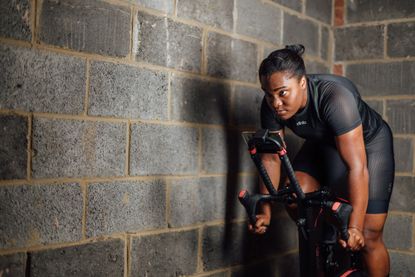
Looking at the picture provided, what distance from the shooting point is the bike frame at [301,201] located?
222cm

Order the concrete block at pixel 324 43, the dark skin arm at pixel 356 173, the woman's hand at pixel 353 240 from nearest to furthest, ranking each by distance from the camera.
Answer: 1. the woman's hand at pixel 353 240
2. the dark skin arm at pixel 356 173
3. the concrete block at pixel 324 43

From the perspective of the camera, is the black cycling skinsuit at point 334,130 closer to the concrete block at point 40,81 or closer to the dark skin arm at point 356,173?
the dark skin arm at point 356,173

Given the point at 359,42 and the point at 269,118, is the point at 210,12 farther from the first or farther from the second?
the point at 359,42

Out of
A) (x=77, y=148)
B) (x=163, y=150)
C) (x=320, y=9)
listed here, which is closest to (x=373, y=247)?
(x=163, y=150)

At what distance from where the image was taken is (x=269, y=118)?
289 cm

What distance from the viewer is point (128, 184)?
2.68m

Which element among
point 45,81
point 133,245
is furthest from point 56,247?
point 45,81

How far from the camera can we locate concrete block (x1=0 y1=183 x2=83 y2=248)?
2.20 metres

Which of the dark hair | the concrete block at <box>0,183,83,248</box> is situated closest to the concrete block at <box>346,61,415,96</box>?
the dark hair

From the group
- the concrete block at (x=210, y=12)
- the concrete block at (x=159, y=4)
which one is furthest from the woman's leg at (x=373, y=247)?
the concrete block at (x=159, y=4)

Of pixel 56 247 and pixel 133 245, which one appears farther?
pixel 133 245

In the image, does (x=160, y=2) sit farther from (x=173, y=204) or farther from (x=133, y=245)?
(x=133, y=245)

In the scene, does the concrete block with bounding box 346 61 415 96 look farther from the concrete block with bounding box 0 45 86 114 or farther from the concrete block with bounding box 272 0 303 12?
the concrete block with bounding box 0 45 86 114

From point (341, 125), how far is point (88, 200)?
1.20 metres
